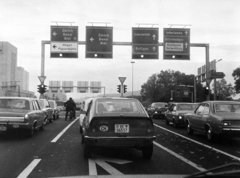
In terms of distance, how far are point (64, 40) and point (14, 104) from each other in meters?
13.0

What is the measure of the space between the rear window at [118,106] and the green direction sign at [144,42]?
55.2 ft

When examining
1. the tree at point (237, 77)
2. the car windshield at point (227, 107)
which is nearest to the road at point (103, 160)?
the car windshield at point (227, 107)

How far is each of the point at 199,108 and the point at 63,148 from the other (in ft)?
21.2

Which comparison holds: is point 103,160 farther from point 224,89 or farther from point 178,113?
point 224,89

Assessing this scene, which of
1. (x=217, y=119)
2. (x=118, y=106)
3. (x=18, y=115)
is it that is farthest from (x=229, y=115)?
(x=18, y=115)

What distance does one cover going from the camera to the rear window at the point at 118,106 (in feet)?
24.6

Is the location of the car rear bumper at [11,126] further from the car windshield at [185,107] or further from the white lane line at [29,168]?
the car windshield at [185,107]

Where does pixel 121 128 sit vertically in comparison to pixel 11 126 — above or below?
above

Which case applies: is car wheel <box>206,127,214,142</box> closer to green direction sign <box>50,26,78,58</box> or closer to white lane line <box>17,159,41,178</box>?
white lane line <box>17,159,41,178</box>

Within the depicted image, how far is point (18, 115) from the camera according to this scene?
10.8 meters

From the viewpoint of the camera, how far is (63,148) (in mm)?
8898

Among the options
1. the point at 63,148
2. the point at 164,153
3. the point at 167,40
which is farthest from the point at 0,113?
the point at 167,40

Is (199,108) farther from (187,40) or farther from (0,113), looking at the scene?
(187,40)

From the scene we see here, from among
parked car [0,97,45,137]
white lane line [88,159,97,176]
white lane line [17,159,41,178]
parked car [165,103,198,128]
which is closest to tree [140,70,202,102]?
parked car [165,103,198,128]
